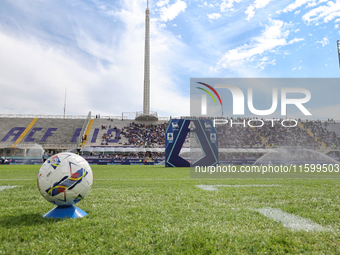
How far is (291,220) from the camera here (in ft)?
13.1

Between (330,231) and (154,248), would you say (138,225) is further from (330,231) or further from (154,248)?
(330,231)

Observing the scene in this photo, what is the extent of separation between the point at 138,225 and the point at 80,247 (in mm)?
1022

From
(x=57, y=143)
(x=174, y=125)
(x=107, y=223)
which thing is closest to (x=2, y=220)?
(x=107, y=223)

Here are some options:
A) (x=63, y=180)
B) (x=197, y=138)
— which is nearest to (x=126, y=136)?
(x=197, y=138)

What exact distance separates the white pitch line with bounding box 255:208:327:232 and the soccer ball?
10.7 feet

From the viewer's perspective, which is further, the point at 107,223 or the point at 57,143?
the point at 57,143

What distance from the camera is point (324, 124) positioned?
41.4m

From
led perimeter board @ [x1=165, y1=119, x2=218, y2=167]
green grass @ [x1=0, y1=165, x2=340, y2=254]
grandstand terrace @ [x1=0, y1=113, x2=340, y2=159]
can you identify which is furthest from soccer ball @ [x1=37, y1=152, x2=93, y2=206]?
grandstand terrace @ [x1=0, y1=113, x2=340, y2=159]

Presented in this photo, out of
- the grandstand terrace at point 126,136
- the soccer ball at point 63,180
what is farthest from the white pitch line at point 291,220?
the grandstand terrace at point 126,136

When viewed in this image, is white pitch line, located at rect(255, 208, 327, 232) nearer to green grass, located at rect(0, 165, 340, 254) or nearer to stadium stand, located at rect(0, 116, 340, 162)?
green grass, located at rect(0, 165, 340, 254)

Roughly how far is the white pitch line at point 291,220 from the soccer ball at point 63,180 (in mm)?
3257

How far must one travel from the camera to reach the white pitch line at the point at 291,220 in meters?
3.58

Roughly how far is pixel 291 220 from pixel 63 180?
3.74 metres

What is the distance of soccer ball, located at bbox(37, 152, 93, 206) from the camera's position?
12.3 ft
